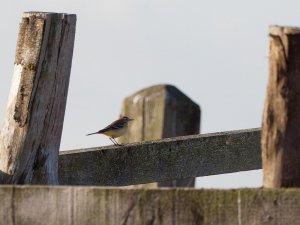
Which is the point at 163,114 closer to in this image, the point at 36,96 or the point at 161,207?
the point at 36,96

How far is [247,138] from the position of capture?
575 cm

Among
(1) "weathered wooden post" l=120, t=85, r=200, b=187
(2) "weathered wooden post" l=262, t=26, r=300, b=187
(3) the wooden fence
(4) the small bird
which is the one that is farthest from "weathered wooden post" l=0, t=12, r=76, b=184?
(4) the small bird

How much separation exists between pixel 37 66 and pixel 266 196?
1.58 metres

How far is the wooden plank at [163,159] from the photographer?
4938 millimetres

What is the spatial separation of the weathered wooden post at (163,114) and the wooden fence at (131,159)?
0.04 ft

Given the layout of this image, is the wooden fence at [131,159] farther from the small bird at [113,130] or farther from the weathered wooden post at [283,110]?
the small bird at [113,130]

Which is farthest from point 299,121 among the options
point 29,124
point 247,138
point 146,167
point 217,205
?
point 247,138

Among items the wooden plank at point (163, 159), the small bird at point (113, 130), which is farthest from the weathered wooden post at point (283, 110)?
the small bird at point (113, 130)

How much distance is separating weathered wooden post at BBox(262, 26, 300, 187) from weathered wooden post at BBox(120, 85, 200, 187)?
340 centimetres

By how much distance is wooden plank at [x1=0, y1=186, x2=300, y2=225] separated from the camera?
296 cm

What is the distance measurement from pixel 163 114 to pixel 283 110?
3.45m

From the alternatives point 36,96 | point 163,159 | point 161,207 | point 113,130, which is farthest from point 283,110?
point 113,130

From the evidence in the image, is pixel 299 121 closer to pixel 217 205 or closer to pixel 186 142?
pixel 217 205

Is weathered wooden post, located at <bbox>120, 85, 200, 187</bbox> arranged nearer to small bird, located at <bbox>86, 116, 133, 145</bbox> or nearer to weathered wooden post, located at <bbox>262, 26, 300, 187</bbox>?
weathered wooden post, located at <bbox>262, 26, 300, 187</bbox>
